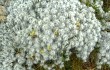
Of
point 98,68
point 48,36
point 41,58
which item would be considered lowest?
point 98,68

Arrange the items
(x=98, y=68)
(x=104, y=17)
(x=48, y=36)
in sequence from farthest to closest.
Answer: (x=104, y=17), (x=98, y=68), (x=48, y=36)

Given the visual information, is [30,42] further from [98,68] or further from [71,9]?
[98,68]

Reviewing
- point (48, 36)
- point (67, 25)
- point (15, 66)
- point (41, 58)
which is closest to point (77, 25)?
point (67, 25)

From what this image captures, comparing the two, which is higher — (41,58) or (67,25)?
(67,25)

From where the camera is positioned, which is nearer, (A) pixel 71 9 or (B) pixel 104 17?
(A) pixel 71 9

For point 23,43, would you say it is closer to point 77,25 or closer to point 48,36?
point 48,36

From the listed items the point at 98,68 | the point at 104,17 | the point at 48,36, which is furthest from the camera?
the point at 104,17

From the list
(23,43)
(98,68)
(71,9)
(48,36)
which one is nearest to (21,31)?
(23,43)

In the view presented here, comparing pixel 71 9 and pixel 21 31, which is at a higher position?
pixel 71 9

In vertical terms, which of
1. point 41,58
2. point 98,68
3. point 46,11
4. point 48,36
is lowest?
point 98,68
